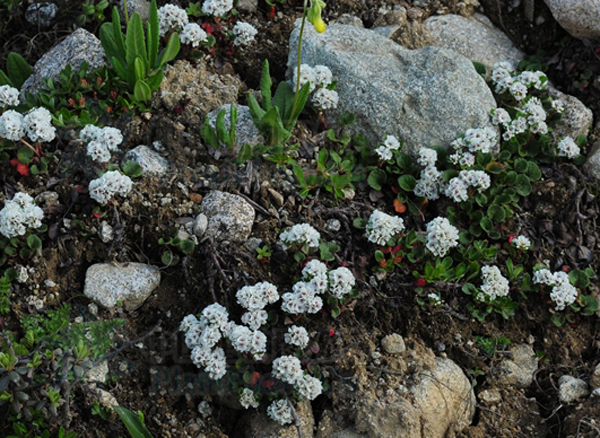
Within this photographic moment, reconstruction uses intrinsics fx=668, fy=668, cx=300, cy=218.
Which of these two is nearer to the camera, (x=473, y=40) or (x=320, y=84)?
(x=320, y=84)

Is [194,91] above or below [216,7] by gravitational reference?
below

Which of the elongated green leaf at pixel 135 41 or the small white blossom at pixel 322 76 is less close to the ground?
the small white blossom at pixel 322 76

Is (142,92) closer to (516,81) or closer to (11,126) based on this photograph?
(11,126)

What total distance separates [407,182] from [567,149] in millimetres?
1336

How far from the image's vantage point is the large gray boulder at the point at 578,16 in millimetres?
5543

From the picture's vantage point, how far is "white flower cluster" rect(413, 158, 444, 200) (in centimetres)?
483

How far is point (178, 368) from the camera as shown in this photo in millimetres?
4125

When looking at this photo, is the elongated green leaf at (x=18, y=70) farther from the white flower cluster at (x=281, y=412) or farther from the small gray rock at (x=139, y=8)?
the white flower cluster at (x=281, y=412)

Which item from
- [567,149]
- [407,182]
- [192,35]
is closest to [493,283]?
[407,182]

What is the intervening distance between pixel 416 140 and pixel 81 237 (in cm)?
250

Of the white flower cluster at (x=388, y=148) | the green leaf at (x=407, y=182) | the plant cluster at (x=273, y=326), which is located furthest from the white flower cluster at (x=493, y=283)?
the white flower cluster at (x=388, y=148)

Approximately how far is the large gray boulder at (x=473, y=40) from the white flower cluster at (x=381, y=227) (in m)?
2.00

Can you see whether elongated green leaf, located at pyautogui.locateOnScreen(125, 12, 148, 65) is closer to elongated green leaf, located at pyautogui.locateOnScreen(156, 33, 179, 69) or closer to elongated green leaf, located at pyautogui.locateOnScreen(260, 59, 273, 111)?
elongated green leaf, located at pyautogui.locateOnScreen(156, 33, 179, 69)

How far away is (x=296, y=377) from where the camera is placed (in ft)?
12.9
